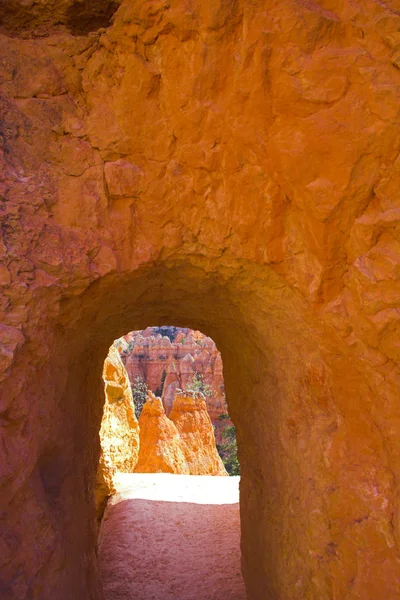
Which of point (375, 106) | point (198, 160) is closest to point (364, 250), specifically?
point (375, 106)

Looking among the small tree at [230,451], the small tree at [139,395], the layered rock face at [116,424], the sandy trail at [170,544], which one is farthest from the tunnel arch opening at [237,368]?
the small tree at [139,395]

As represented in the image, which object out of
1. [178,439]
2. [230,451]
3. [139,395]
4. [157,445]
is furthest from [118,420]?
[139,395]

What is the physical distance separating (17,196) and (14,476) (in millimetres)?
1474

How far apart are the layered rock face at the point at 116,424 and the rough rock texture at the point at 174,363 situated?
722 inches

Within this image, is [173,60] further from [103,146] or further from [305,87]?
[305,87]

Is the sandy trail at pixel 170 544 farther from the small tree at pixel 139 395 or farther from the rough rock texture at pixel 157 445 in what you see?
the small tree at pixel 139 395

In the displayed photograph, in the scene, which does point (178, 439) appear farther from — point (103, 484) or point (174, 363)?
point (174, 363)

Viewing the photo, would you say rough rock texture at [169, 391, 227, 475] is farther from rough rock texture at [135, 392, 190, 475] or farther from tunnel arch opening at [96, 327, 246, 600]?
rough rock texture at [135, 392, 190, 475]

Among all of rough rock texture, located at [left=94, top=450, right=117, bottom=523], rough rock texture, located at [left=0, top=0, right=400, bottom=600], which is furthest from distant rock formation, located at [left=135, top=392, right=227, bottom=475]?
rough rock texture, located at [left=0, top=0, right=400, bottom=600]

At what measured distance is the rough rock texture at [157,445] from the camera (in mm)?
10852

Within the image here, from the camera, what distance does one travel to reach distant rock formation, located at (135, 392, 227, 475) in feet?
36.1

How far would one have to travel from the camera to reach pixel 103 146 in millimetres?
2420

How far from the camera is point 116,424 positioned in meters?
7.99

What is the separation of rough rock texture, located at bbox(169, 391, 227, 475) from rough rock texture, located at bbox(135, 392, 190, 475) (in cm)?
140
